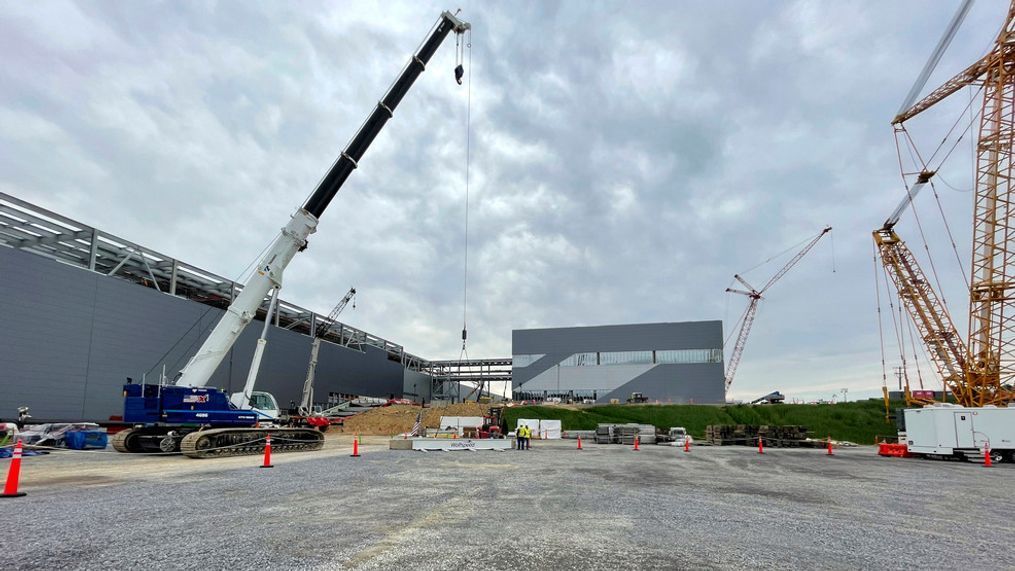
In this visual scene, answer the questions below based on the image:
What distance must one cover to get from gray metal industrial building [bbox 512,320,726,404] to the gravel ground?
57.4 m

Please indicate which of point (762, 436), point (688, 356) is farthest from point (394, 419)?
point (688, 356)

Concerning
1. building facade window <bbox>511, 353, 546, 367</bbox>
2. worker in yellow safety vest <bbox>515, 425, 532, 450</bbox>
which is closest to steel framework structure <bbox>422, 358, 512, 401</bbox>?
building facade window <bbox>511, 353, 546, 367</bbox>

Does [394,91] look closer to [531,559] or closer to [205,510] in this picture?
[205,510]

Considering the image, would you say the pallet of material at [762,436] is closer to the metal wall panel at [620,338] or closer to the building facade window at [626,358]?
the metal wall panel at [620,338]

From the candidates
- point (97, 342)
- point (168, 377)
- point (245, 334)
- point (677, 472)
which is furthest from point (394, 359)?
point (677, 472)

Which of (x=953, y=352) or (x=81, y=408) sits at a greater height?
(x=953, y=352)

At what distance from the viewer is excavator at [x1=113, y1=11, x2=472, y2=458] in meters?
19.5

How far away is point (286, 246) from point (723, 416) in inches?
1787

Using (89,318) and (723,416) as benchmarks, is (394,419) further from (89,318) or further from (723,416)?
(723,416)

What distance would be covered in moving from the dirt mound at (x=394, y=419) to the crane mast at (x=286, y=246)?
24066 millimetres

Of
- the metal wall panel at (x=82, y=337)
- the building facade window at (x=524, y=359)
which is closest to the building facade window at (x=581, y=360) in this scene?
the building facade window at (x=524, y=359)

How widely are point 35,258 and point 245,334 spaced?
16746mm

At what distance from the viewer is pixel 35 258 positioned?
28.0 metres

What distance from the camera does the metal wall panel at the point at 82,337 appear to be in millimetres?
27047
